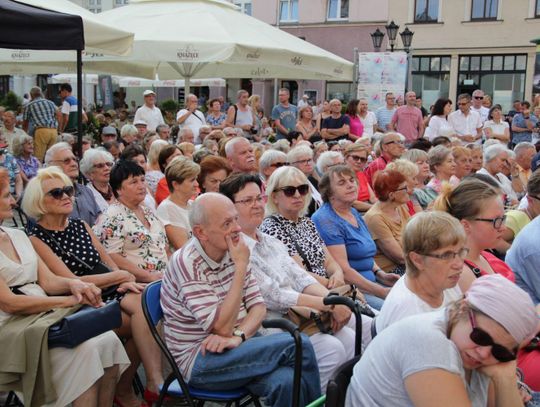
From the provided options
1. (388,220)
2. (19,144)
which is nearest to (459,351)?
(388,220)

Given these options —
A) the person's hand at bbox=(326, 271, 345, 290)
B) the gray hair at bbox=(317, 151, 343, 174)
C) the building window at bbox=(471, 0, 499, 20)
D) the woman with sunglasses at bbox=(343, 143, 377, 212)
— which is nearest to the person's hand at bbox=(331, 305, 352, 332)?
the person's hand at bbox=(326, 271, 345, 290)

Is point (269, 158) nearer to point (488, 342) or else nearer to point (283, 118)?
point (488, 342)

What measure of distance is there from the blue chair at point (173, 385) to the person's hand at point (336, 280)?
1141 mm

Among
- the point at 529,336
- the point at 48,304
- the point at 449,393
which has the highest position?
the point at 529,336

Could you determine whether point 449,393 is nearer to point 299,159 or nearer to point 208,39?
point 299,159

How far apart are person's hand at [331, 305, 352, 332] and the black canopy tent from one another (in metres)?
3.48

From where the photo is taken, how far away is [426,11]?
32.9m

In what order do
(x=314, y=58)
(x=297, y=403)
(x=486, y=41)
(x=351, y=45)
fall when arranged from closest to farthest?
(x=297, y=403), (x=314, y=58), (x=486, y=41), (x=351, y=45)

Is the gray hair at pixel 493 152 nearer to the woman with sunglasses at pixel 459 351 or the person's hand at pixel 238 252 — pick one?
the person's hand at pixel 238 252

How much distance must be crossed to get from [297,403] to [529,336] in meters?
1.29

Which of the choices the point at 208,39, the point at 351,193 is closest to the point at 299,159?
the point at 351,193

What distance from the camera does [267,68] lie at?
1217cm

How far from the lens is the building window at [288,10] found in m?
36.8

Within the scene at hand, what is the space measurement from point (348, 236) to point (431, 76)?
100ft
